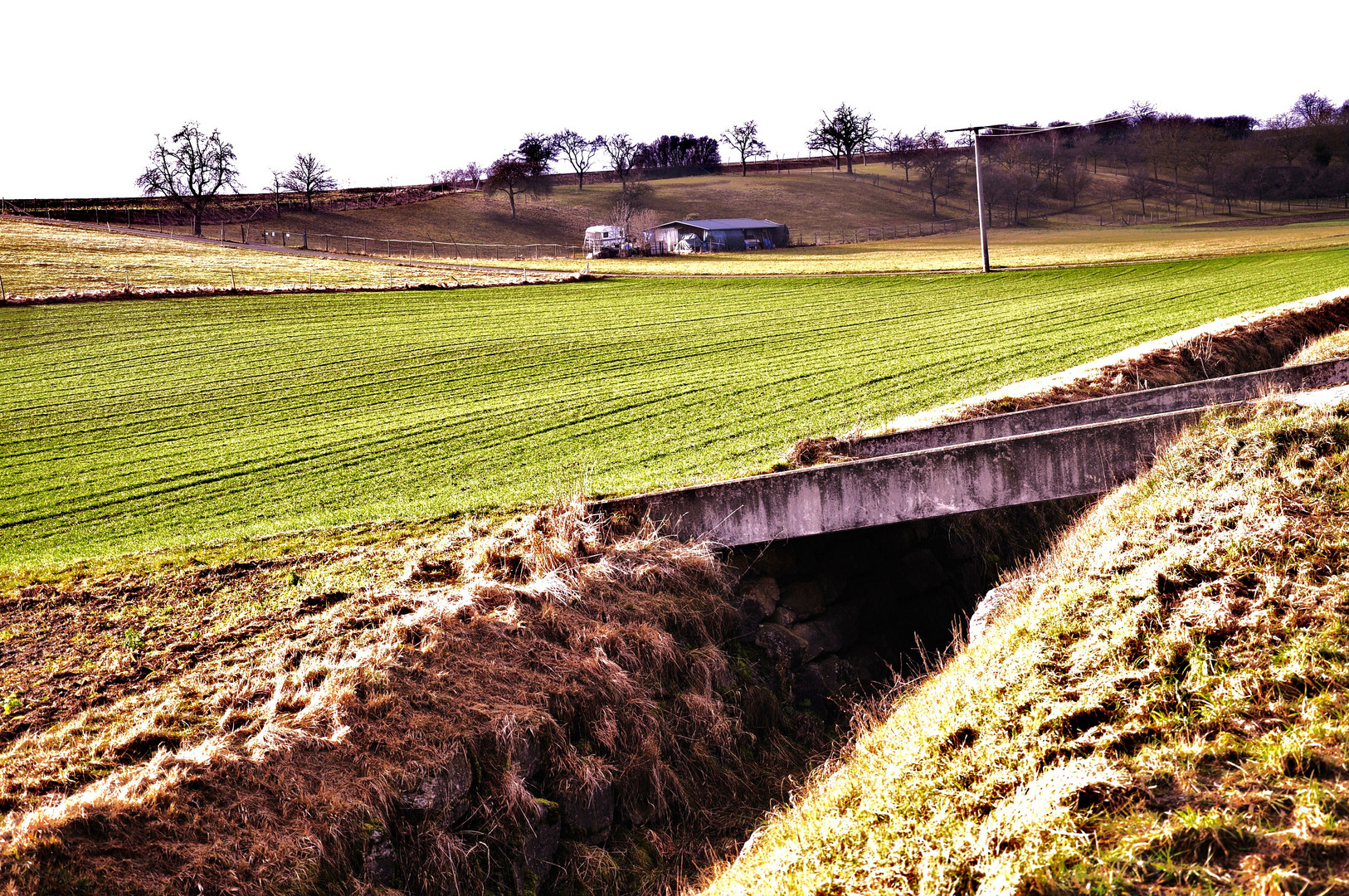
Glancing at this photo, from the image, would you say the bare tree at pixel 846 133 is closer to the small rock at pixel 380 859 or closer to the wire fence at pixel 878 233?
the wire fence at pixel 878 233

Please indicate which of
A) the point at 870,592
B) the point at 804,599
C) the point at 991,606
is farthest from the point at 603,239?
the point at 991,606

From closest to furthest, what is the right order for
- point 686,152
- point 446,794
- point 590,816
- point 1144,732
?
point 1144,732 < point 446,794 < point 590,816 < point 686,152

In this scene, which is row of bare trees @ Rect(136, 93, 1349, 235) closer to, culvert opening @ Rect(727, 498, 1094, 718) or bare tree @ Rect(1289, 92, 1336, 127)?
bare tree @ Rect(1289, 92, 1336, 127)

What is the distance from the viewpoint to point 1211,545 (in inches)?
280

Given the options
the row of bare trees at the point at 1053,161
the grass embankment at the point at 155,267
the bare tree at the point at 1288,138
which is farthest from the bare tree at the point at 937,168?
the grass embankment at the point at 155,267

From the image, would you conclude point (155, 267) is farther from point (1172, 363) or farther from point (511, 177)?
point (511, 177)

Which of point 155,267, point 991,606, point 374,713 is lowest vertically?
point 374,713

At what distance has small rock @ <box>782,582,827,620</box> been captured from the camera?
10320 mm

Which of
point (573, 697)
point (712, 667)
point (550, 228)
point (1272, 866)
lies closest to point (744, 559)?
point (712, 667)

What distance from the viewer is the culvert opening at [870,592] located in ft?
32.1

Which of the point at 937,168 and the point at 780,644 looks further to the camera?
the point at 937,168

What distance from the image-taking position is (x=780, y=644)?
9805 millimetres

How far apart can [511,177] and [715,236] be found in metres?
30.5

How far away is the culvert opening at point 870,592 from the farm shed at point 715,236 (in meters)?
75.8
